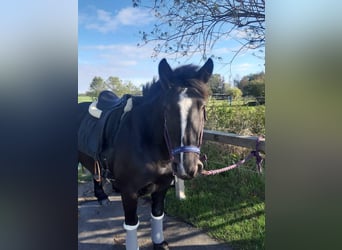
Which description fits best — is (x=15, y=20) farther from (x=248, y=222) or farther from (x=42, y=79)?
(x=248, y=222)

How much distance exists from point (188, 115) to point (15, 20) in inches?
23.2

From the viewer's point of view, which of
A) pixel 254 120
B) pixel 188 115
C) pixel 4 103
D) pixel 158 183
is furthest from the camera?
pixel 158 183

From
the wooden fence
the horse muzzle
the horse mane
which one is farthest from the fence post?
the horse mane

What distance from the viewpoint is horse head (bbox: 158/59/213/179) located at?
923 millimetres

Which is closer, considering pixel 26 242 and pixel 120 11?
pixel 26 242

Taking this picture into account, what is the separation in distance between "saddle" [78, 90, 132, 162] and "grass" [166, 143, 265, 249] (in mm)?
488

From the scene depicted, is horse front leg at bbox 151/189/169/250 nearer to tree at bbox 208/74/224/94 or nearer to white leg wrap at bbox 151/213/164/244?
white leg wrap at bbox 151/213/164/244

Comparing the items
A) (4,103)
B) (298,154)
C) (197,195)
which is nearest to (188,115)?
(298,154)

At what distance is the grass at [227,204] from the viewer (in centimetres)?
130

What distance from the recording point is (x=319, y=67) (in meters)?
0.54

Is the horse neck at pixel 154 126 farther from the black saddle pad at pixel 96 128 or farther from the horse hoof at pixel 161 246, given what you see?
the horse hoof at pixel 161 246

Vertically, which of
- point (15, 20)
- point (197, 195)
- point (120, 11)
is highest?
point (120, 11)

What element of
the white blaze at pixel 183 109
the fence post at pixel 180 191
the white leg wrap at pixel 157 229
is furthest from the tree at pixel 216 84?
the white leg wrap at pixel 157 229

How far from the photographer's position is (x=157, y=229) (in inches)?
52.9
